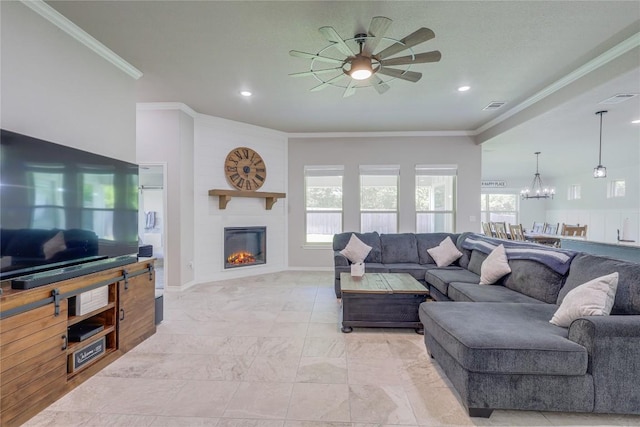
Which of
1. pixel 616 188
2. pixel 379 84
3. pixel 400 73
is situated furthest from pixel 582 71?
pixel 616 188

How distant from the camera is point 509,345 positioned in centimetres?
171

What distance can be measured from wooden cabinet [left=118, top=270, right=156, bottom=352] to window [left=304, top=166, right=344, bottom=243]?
3.65 metres

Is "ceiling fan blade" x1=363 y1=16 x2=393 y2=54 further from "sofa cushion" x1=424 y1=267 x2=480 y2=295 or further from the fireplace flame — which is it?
the fireplace flame

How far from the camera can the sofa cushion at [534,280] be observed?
2582 mm

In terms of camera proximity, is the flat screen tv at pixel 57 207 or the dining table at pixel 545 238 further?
the dining table at pixel 545 238

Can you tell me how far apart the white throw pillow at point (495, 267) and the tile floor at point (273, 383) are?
1.10 meters

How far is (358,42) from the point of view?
2711 mm

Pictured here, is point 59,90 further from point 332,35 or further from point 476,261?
point 476,261

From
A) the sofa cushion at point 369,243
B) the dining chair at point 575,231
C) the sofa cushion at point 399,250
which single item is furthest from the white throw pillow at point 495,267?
the dining chair at point 575,231

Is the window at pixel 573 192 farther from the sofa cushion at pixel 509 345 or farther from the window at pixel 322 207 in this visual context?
the sofa cushion at pixel 509 345

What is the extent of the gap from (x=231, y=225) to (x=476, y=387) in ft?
15.0

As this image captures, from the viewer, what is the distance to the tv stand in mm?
1667

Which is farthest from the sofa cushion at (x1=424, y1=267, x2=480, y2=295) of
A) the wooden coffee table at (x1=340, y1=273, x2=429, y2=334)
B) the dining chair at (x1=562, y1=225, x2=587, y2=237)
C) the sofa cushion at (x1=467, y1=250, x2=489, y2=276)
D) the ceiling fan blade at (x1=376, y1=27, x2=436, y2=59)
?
the dining chair at (x1=562, y1=225, x2=587, y2=237)

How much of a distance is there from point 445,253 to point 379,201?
84.7 inches
